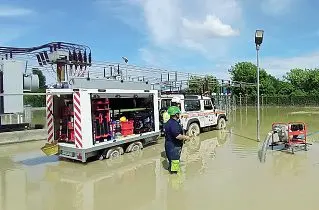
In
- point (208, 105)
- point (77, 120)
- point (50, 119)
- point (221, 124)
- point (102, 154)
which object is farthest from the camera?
point (221, 124)

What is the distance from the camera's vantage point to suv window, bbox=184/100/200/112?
15903 mm

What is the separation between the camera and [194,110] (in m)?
16.4

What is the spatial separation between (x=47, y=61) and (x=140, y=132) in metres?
8.12

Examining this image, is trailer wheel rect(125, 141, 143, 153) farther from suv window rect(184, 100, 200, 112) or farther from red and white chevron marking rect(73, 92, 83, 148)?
suv window rect(184, 100, 200, 112)

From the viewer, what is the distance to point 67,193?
771 centimetres

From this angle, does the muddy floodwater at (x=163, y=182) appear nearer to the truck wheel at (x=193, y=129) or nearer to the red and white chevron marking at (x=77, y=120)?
the red and white chevron marking at (x=77, y=120)

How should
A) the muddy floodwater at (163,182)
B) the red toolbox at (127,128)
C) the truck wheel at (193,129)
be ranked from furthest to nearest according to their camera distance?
the truck wheel at (193,129) → the red toolbox at (127,128) → the muddy floodwater at (163,182)

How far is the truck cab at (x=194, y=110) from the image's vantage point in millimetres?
15680

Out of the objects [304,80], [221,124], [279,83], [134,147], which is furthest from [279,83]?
[134,147]

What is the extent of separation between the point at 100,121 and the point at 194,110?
21.6 ft

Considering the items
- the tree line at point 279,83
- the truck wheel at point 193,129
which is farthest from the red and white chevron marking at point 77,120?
the tree line at point 279,83

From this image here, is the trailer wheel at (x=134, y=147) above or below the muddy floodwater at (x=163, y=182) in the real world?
above

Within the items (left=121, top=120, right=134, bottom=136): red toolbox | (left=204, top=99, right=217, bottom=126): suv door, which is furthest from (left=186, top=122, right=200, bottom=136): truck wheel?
(left=121, top=120, right=134, bottom=136): red toolbox

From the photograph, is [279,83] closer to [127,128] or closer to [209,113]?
[209,113]
